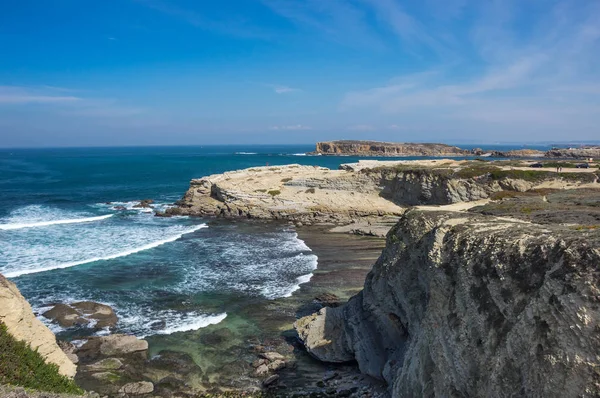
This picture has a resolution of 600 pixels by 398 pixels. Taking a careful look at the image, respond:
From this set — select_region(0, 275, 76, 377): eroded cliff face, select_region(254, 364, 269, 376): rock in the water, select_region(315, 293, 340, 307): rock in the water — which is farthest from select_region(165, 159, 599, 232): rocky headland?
select_region(0, 275, 76, 377): eroded cliff face

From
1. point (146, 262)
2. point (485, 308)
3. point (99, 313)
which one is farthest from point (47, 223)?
point (485, 308)

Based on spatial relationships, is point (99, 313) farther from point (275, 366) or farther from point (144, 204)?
point (144, 204)

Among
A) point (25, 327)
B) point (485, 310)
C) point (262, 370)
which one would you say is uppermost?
point (485, 310)

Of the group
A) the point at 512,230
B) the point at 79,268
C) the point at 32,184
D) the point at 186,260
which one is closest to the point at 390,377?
the point at 512,230

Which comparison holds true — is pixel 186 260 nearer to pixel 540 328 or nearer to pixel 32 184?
pixel 540 328

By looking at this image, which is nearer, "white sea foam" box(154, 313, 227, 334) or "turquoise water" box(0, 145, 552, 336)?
"white sea foam" box(154, 313, 227, 334)

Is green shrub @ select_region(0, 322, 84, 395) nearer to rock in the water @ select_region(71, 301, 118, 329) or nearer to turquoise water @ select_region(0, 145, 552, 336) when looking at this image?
turquoise water @ select_region(0, 145, 552, 336)
